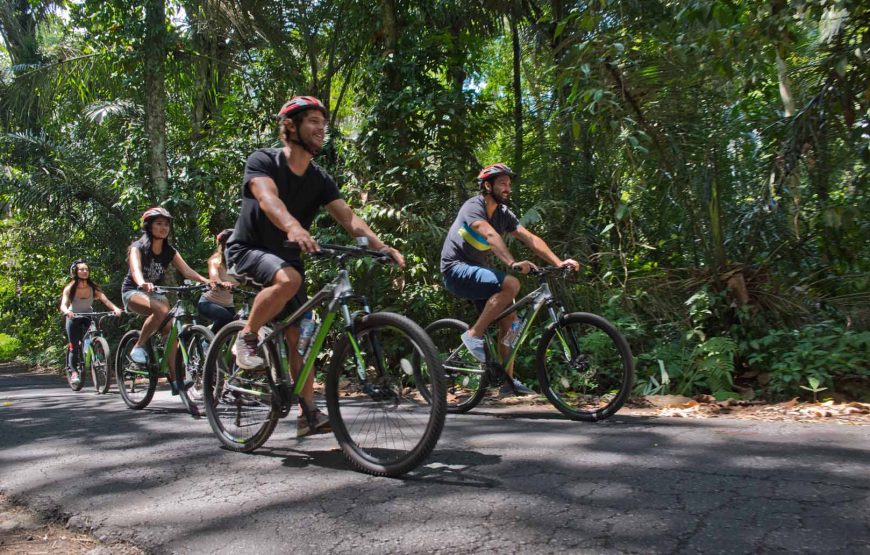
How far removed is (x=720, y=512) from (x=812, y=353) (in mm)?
4006

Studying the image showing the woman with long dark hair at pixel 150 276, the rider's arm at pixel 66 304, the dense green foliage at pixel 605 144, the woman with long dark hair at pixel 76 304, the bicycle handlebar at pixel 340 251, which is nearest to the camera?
the bicycle handlebar at pixel 340 251

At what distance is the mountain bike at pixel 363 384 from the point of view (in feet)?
11.0

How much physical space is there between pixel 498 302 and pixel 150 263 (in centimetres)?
396

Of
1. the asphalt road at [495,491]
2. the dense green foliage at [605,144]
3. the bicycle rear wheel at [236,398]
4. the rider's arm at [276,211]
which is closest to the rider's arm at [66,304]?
the dense green foliage at [605,144]

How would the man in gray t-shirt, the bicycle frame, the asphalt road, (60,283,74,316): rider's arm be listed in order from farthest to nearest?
(60,283,74,316): rider's arm → the man in gray t-shirt → the bicycle frame → the asphalt road

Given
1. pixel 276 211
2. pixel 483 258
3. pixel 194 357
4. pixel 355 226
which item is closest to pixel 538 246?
pixel 483 258

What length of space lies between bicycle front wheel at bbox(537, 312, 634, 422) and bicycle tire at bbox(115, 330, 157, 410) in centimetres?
426

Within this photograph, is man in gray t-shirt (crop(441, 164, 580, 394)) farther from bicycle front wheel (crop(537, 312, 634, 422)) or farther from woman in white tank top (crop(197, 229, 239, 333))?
woman in white tank top (crop(197, 229, 239, 333))

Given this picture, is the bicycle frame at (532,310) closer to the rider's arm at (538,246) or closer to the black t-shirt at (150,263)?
the rider's arm at (538,246)

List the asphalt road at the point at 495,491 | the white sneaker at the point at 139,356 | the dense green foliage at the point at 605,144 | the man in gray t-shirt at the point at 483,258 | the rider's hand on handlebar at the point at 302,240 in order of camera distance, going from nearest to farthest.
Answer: the asphalt road at the point at 495,491 → the rider's hand on handlebar at the point at 302,240 → the man in gray t-shirt at the point at 483,258 → the dense green foliage at the point at 605,144 → the white sneaker at the point at 139,356

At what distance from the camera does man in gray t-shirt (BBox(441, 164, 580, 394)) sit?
5543mm

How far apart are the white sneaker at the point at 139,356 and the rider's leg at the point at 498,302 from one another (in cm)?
382

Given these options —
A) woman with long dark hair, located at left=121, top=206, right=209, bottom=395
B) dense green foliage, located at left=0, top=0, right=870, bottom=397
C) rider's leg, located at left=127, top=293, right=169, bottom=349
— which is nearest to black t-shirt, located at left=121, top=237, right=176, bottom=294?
woman with long dark hair, located at left=121, top=206, right=209, bottom=395

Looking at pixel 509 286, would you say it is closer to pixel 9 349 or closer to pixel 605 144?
pixel 605 144
